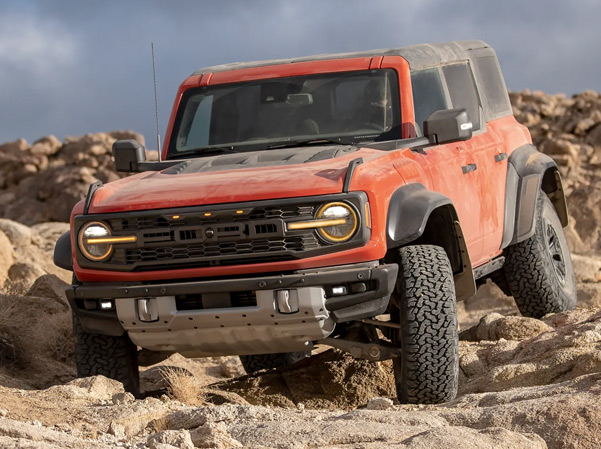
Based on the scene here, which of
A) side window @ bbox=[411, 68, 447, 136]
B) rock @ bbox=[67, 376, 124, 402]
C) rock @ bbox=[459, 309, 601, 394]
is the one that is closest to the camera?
rock @ bbox=[67, 376, 124, 402]

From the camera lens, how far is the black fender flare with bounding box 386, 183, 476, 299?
264 inches

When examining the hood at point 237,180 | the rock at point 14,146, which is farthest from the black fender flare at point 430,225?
the rock at point 14,146

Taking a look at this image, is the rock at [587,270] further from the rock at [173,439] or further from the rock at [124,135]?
the rock at [124,135]

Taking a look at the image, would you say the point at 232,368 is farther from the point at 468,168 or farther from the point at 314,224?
the point at 314,224

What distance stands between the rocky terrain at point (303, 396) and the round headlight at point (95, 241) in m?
0.77

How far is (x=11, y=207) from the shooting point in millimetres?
28344

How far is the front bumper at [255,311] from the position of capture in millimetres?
6410

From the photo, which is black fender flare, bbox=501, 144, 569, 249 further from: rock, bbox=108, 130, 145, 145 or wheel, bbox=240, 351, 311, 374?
rock, bbox=108, 130, 145, 145

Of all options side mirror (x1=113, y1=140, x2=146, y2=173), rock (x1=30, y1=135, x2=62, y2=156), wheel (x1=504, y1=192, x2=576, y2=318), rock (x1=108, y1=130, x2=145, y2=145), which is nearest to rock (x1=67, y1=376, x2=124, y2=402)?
side mirror (x1=113, y1=140, x2=146, y2=173)

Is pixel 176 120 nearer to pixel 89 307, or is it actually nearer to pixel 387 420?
pixel 89 307

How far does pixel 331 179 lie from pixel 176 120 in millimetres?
2107

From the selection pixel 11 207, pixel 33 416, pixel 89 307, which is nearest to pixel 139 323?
pixel 89 307

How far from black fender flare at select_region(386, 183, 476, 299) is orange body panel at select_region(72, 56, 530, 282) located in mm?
74

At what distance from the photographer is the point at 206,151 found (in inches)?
312
